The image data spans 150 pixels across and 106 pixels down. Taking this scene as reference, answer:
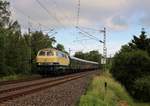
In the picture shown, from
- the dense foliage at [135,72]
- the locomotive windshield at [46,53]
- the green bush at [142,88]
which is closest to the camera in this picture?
the locomotive windshield at [46,53]

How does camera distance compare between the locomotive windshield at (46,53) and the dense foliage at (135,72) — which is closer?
the locomotive windshield at (46,53)

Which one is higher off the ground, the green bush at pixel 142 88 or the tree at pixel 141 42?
the tree at pixel 141 42

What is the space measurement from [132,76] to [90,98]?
132ft

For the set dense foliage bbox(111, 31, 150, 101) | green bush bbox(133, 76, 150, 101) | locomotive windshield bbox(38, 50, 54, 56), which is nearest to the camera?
locomotive windshield bbox(38, 50, 54, 56)

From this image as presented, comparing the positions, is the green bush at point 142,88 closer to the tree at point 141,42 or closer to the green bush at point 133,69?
the green bush at point 133,69

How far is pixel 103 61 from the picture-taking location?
49281 mm

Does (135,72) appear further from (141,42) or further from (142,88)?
(141,42)

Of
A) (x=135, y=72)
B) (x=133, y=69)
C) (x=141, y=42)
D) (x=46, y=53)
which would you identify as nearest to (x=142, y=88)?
(x=135, y=72)

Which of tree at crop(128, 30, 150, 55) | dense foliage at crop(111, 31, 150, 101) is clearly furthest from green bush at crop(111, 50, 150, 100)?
tree at crop(128, 30, 150, 55)

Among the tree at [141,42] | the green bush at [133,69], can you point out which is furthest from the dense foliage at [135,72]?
the tree at [141,42]

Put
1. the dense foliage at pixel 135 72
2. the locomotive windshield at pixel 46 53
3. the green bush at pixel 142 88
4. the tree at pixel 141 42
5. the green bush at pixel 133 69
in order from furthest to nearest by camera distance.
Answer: the tree at pixel 141 42 < the green bush at pixel 133 69 < the dense foliage at pixel 135 72 < the green bush at pixel 142 88 < the locomotive windshield at pixel 46 53

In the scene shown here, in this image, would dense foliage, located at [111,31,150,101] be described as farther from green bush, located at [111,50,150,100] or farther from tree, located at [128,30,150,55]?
tree, located at [128,30,150,55]

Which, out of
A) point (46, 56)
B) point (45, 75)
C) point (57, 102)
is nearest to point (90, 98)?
point (57, 102)

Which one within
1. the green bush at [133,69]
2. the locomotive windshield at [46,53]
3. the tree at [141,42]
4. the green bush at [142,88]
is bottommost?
the green bush at [142,88]
